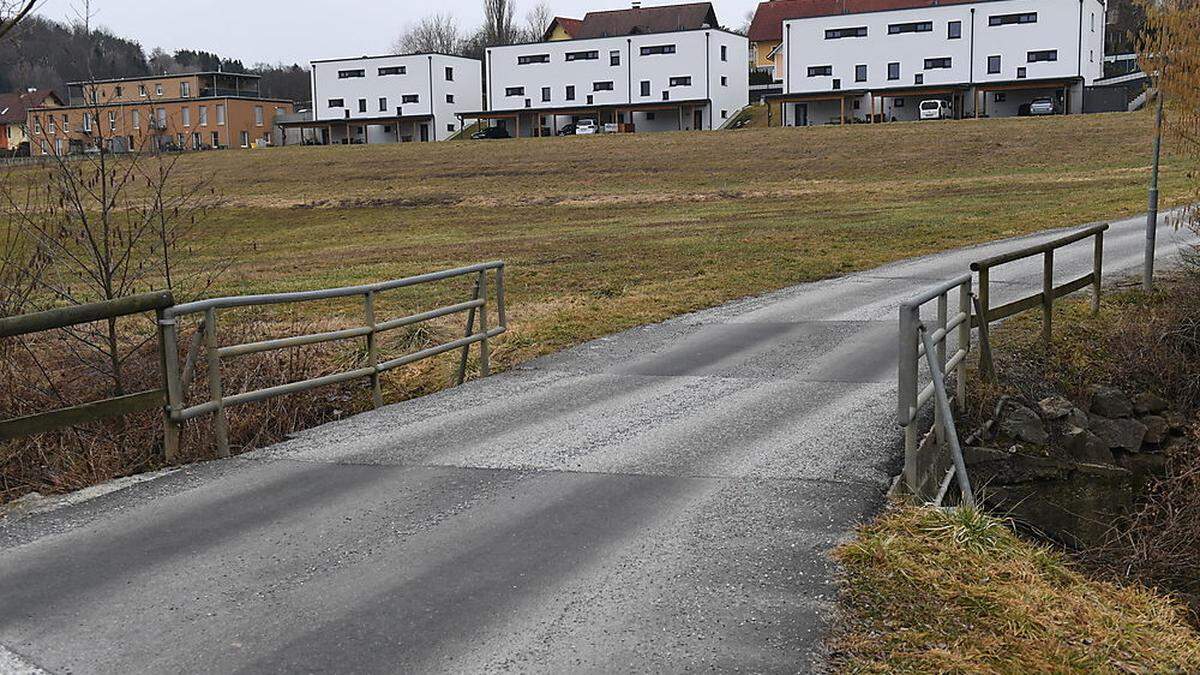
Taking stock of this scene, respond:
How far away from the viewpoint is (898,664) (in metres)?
5.12

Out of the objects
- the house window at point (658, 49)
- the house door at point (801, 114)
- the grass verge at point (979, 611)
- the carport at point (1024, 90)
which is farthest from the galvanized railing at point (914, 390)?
the house window at point (658, 49)

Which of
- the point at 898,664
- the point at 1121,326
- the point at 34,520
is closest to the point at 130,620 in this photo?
the point at 34,520

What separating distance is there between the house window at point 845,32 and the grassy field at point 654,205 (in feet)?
64.6

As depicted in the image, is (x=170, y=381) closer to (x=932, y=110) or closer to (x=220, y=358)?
(x=220, y=358)

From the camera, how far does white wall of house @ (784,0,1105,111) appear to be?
7312 cm

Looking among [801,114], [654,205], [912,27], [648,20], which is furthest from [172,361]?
[648,20]

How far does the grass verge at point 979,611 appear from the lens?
5254 mm

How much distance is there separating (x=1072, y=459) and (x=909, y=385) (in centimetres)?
439

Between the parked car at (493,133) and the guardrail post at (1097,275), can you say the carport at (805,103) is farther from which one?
the guardrail post at (1097,275)

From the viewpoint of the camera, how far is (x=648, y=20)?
104062 mm

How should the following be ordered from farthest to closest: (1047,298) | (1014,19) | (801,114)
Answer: (801,114) < (1014,19) < (1047,298)

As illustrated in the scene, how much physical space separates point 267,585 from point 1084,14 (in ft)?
250

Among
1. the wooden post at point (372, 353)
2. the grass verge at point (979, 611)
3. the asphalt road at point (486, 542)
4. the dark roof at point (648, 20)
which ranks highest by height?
the dark roof at point (648, 20)

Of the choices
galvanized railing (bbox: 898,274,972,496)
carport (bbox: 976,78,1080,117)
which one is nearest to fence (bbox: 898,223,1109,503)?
galvanized railing (bbox: 898,274,972,496)
